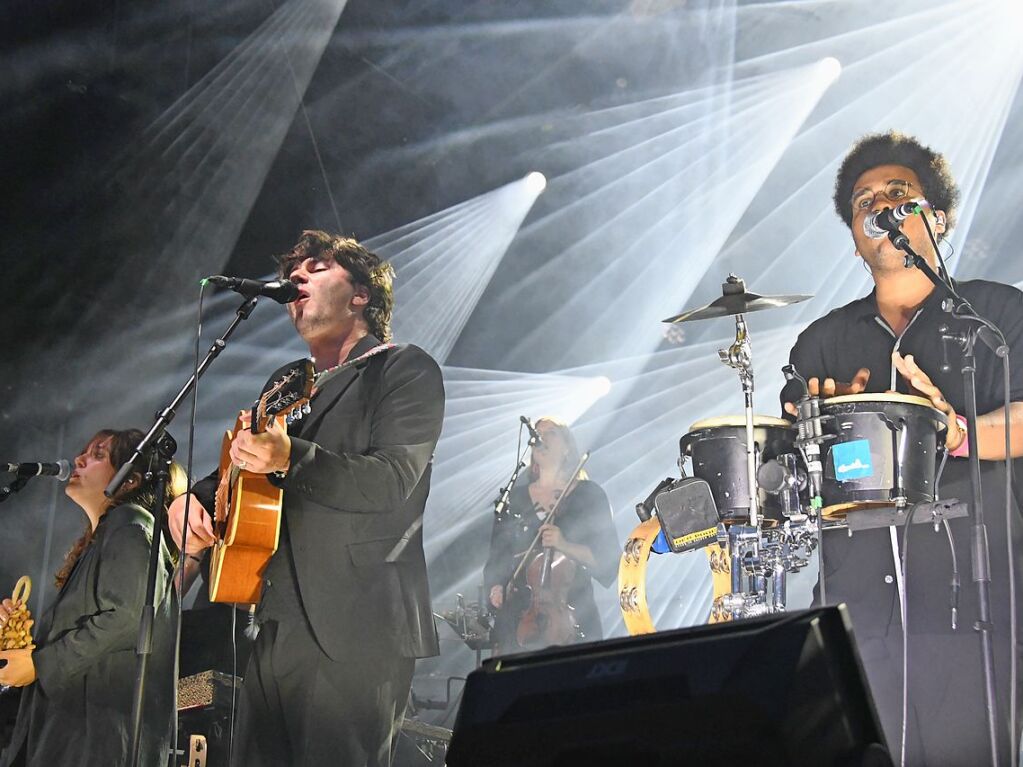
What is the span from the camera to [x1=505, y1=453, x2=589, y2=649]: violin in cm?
576

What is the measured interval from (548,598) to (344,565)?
72.9 inches

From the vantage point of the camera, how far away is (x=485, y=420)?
6883mm

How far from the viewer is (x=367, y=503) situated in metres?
4.35

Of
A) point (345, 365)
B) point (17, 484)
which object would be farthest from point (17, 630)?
point (345, 365)

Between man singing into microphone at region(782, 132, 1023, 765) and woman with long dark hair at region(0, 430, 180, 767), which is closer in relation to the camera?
man singing into microphone at region(782, 132, 1023, 765)

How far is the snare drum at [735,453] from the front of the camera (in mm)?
3943

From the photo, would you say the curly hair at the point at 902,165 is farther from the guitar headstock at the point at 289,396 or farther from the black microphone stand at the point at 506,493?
the guitar headstock at the point at 289,396

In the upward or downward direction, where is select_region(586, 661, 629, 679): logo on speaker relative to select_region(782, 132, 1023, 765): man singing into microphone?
downward

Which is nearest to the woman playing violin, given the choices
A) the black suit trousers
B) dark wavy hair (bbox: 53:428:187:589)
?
the black suit trousers

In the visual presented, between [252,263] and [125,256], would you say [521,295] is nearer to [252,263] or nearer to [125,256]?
[252,263]

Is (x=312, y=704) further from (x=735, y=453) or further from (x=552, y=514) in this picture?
(x=552, y=514)

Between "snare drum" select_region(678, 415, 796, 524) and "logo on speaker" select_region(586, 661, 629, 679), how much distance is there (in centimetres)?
262

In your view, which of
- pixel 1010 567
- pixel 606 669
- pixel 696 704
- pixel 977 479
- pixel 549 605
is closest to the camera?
pixel 696 704

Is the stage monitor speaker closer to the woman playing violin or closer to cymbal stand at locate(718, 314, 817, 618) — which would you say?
cymbal stand at locate(718, 314, 817, 618)
